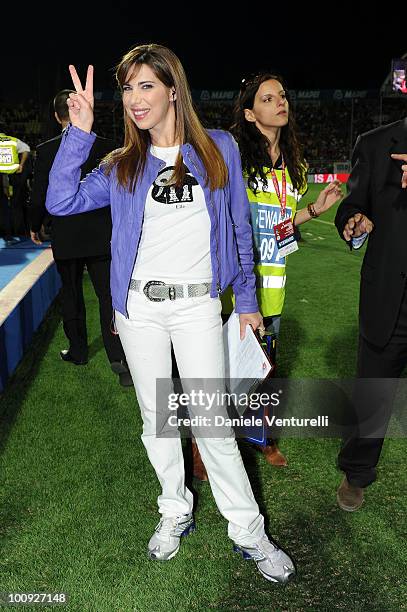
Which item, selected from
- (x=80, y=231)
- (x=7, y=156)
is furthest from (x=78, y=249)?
(x=7, y=156)

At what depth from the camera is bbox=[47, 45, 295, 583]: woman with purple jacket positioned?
6.75 ft

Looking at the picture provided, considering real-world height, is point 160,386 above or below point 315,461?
above

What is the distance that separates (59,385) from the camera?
4.29 meters

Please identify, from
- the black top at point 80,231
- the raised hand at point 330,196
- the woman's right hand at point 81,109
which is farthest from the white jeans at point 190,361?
the black top at point 80,231

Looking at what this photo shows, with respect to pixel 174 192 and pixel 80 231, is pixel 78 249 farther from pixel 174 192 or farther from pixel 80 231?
pixel 174 192

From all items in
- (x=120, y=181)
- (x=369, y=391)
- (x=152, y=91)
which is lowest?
(x=369, y=391)

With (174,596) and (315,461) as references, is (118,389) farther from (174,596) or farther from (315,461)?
(174,596)

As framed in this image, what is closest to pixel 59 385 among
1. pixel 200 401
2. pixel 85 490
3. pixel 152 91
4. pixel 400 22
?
pixel 85 490

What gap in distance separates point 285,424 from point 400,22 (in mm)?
67836

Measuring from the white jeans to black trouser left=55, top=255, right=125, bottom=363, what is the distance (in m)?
2.04

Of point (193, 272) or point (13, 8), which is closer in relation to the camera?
point (193, 272)

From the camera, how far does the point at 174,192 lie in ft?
6.88

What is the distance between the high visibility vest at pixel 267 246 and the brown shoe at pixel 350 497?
2.91ft

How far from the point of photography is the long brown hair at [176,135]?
6.69 ft
